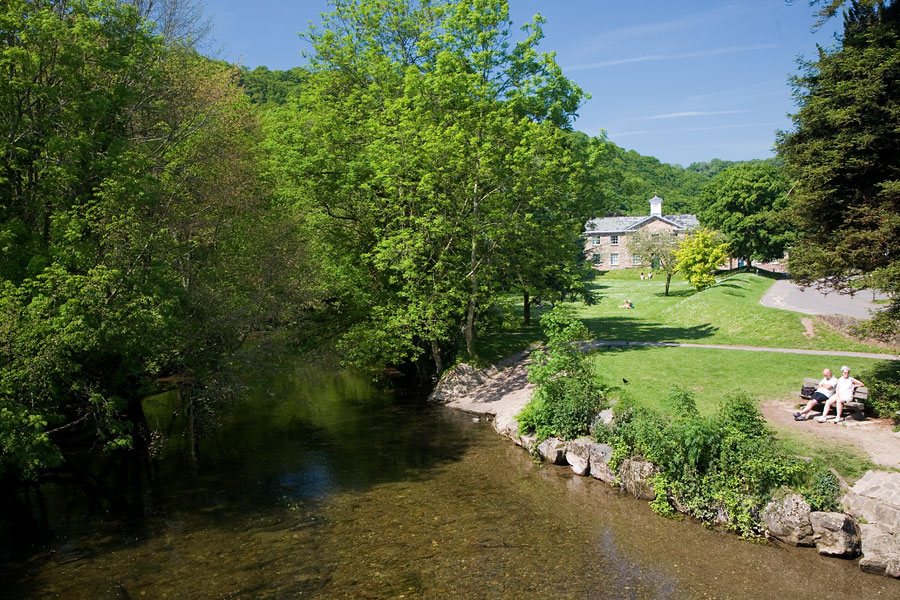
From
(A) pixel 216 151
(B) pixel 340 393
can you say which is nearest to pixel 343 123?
(A) pixel 216 151

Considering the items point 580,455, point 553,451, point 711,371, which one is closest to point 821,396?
point 711,371

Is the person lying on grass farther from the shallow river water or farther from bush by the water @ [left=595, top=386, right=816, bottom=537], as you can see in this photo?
the shallow river water

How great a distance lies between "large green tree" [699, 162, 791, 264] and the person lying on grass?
40.9 metres

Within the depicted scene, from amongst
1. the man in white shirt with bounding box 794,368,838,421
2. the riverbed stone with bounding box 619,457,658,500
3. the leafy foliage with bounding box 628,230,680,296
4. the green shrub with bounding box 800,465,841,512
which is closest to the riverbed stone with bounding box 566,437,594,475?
the riverbed stone with bounding box 619,457,658,500

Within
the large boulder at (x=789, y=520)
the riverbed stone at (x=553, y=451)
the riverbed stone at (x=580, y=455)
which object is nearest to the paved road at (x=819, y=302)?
the riverbed stone at (x=553, y=451)

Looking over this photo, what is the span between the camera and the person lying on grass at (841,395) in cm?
1350

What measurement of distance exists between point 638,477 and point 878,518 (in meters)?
4.23

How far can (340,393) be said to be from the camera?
2484cm

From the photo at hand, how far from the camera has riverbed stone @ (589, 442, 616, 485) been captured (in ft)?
44.3

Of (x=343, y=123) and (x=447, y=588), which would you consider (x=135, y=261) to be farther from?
(x=343, y=123)

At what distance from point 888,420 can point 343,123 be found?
65.8 feet

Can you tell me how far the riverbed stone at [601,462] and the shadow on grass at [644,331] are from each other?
1188 centimetres

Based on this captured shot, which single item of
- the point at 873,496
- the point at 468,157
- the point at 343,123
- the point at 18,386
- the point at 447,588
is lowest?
the point at 447,588

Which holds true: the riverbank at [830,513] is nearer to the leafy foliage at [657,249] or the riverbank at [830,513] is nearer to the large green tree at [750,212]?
the leafy foliage at [657,249]
